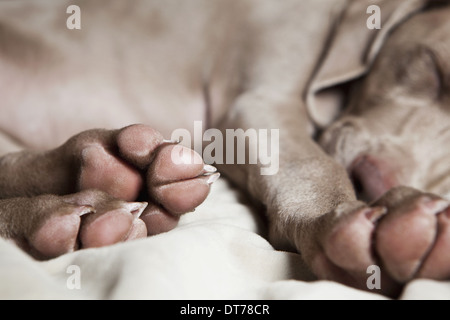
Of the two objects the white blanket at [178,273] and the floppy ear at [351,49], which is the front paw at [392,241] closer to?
the white blanket at [178,273]

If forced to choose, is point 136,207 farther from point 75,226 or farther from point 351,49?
point 351,49

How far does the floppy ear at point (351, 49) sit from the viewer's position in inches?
66.2

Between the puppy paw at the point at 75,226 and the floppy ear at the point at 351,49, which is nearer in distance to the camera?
the puppy paw at the point at 75,226

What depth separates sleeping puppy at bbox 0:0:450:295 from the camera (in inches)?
39.0

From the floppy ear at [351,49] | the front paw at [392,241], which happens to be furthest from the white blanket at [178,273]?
the floppy ear at [351,49]

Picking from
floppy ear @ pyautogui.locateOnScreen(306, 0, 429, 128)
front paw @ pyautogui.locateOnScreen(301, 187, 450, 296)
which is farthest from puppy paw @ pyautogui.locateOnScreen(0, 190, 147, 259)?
floppy ear @ pyautogui.locateOnScreen(306, 0, 429, 128)

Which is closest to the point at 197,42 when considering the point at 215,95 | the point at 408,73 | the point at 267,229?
the point at 215,95

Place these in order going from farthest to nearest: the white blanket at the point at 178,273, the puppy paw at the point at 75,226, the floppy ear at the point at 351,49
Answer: the floppy ear at the point at 351,49, the puppy paw at the point at 75,226, the white blanket at the point at 178,273

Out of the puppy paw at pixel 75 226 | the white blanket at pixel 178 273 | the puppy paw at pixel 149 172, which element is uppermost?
the puppy paw at pixel 149 172

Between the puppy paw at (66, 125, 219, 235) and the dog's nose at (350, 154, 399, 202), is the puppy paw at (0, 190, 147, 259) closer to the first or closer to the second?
the puppy paw at (66, 125, 219, 235)

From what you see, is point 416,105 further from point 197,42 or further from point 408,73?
point 197,42

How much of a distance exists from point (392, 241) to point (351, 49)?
3.37 ft

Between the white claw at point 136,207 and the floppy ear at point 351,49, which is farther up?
the floppy ear at point 351,49
